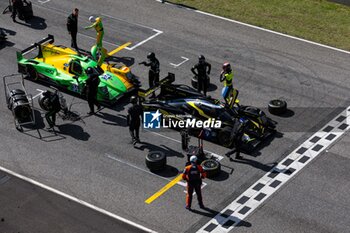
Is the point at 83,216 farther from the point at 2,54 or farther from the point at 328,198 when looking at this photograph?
the point at 2,54

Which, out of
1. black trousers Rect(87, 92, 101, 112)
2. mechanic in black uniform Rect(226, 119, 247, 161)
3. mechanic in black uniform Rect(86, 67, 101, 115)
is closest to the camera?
mechanic in black uniform Rect(226, 119, 247, 161)

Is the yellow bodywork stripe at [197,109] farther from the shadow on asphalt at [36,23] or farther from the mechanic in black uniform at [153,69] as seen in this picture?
the shadow on asphalt at [36,23]

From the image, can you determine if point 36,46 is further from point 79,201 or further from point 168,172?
point 79,201

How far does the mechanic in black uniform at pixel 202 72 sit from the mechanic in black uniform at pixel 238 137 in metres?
4.06

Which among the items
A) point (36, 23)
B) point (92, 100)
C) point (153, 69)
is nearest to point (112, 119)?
point (92, 100)

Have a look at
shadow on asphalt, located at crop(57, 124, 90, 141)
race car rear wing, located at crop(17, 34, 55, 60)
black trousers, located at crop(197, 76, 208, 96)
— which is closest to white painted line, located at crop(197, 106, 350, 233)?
black trousers, located at crop(197, 76, 208, 96)

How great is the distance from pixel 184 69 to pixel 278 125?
6.69 m

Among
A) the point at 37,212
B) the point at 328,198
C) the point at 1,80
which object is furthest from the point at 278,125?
the point at 1,80

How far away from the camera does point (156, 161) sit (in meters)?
27.2

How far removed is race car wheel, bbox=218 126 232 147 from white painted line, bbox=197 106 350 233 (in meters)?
2.19

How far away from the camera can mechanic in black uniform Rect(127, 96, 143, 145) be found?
28.4m

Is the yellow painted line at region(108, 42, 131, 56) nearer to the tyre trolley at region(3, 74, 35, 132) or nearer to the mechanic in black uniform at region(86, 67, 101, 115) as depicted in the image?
the mechanic in black uniform at region(86, 67, 101, 115)

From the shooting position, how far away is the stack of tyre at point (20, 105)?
29.9 m

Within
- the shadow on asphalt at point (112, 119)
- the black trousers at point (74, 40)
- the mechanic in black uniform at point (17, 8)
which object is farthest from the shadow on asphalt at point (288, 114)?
the mechanic in black uniform at point (17, 8)
